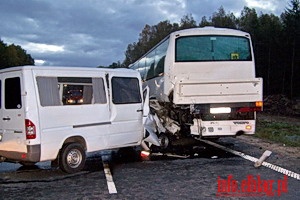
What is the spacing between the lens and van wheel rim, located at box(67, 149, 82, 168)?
8633 mm

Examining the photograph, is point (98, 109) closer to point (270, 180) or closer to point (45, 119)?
point (45, 119)

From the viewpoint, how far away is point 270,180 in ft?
25.3

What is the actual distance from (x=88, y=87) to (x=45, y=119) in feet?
4.50

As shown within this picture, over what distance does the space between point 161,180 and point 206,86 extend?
13.0 ft

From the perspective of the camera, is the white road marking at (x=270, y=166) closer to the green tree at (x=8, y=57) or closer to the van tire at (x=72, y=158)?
the van tire at (x=72, y=158)

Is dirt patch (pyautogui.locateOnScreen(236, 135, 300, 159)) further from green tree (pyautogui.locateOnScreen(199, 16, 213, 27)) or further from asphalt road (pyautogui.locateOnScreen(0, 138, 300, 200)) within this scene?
green tree (pyautogui.locateOnScreen(199, 16, 213, 27))

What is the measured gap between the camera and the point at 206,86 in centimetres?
1102

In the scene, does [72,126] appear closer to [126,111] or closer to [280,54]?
[126,111]

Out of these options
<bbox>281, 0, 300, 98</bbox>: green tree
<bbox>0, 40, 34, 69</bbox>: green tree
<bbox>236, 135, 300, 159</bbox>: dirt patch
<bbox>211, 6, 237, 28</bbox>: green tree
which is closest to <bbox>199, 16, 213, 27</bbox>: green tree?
<bbox>211, 6, 237, 28</bbox>: green tree

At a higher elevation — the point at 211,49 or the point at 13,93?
the point at 211,49

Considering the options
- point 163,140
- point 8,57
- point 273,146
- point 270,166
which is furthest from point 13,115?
point 8,57

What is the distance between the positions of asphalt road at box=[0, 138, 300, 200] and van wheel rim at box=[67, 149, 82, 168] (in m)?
0.28

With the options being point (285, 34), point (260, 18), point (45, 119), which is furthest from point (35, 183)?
point (260, 18)

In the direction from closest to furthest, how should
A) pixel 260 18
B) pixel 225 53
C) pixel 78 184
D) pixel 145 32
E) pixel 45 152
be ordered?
pixel 78 184 < pixel 45 152 < pixel 225 53 < pixel 260 18 < pixel 145 32
